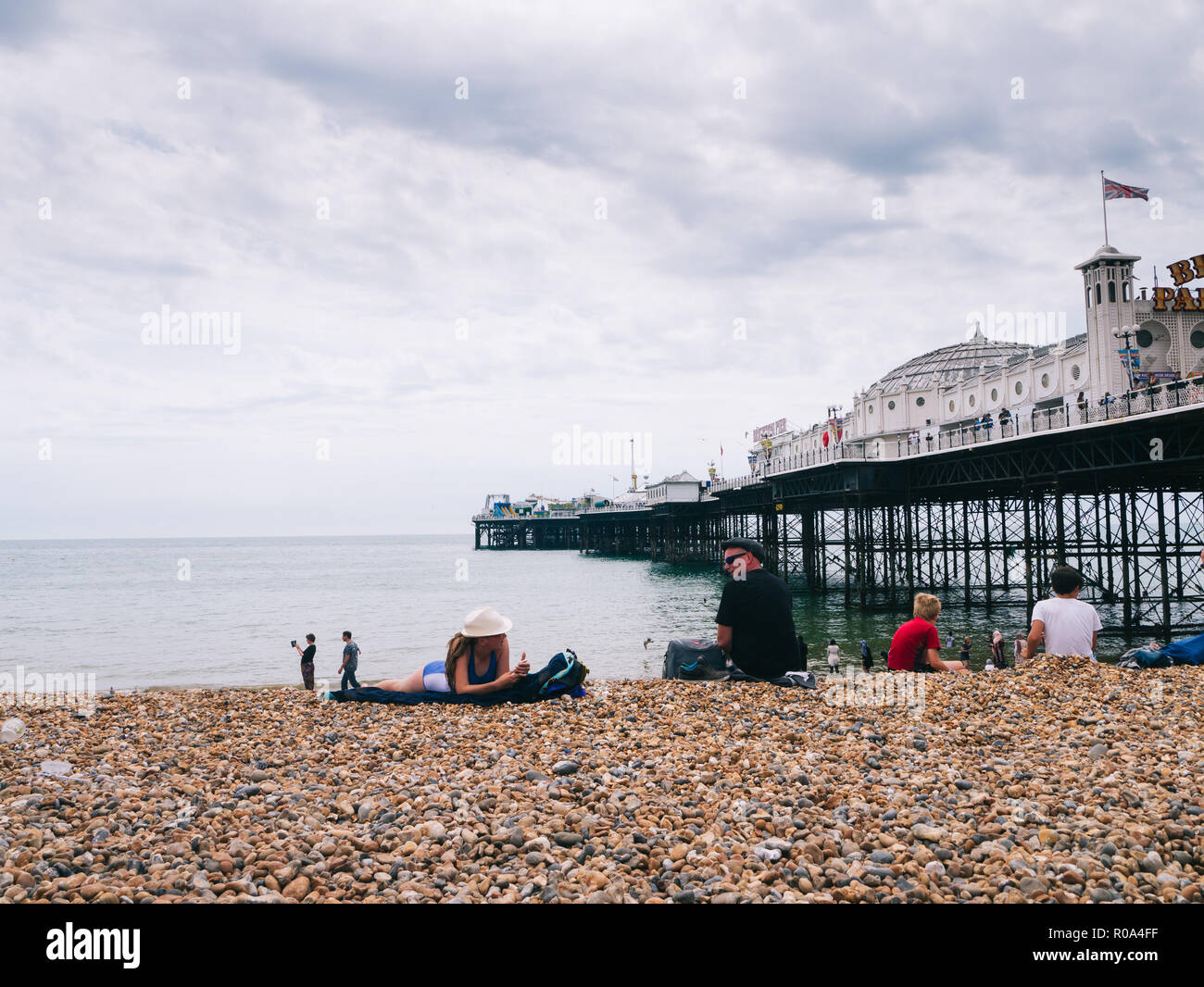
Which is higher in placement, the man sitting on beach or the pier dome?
the pier dome

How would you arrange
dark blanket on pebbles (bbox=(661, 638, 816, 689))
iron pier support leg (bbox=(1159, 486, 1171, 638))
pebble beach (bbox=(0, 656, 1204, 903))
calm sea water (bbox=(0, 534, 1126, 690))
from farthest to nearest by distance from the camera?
calm sea water (bbox=(0, 534, 1126, 690))
iron pier support leg (bbox=(1159, 486, 1171, 638))
dark blanket on pebbles (bbox=(661, 638, 816, 689))
pebble beach (bbox=(0, 656, 1204, 903))

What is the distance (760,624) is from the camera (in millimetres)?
8773

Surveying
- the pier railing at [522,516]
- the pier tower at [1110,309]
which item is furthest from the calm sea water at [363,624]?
the pier railing at [522,516]

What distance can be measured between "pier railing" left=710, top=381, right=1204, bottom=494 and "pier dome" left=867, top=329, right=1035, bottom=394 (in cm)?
1202

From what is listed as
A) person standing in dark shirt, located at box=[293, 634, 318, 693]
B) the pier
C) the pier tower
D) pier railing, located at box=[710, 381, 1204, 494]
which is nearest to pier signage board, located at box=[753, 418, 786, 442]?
the pier

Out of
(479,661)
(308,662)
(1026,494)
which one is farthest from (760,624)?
(1026,494)

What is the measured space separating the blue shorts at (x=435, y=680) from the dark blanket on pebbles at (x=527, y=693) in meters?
0.11

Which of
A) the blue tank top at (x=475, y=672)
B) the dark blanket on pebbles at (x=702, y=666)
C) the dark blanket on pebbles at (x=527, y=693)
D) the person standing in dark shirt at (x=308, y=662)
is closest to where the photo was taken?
the dark blanket on pebbles at (x=527, y=693)

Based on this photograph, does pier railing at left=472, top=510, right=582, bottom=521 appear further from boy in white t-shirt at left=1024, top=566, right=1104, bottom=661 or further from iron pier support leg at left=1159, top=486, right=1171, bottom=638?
boy in white t-shirt at left=1024, top=566, right=1104, bottom=661

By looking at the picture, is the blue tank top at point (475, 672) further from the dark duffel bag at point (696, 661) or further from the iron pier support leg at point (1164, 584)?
the iron pier support leg at point (1164, 584)

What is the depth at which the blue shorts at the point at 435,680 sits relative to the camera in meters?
8.73

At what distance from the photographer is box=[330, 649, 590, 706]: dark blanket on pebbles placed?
8281 mm

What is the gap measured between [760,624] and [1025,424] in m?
21.7

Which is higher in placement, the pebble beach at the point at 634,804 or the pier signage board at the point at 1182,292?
the pier signage board at the point at 1182,292
